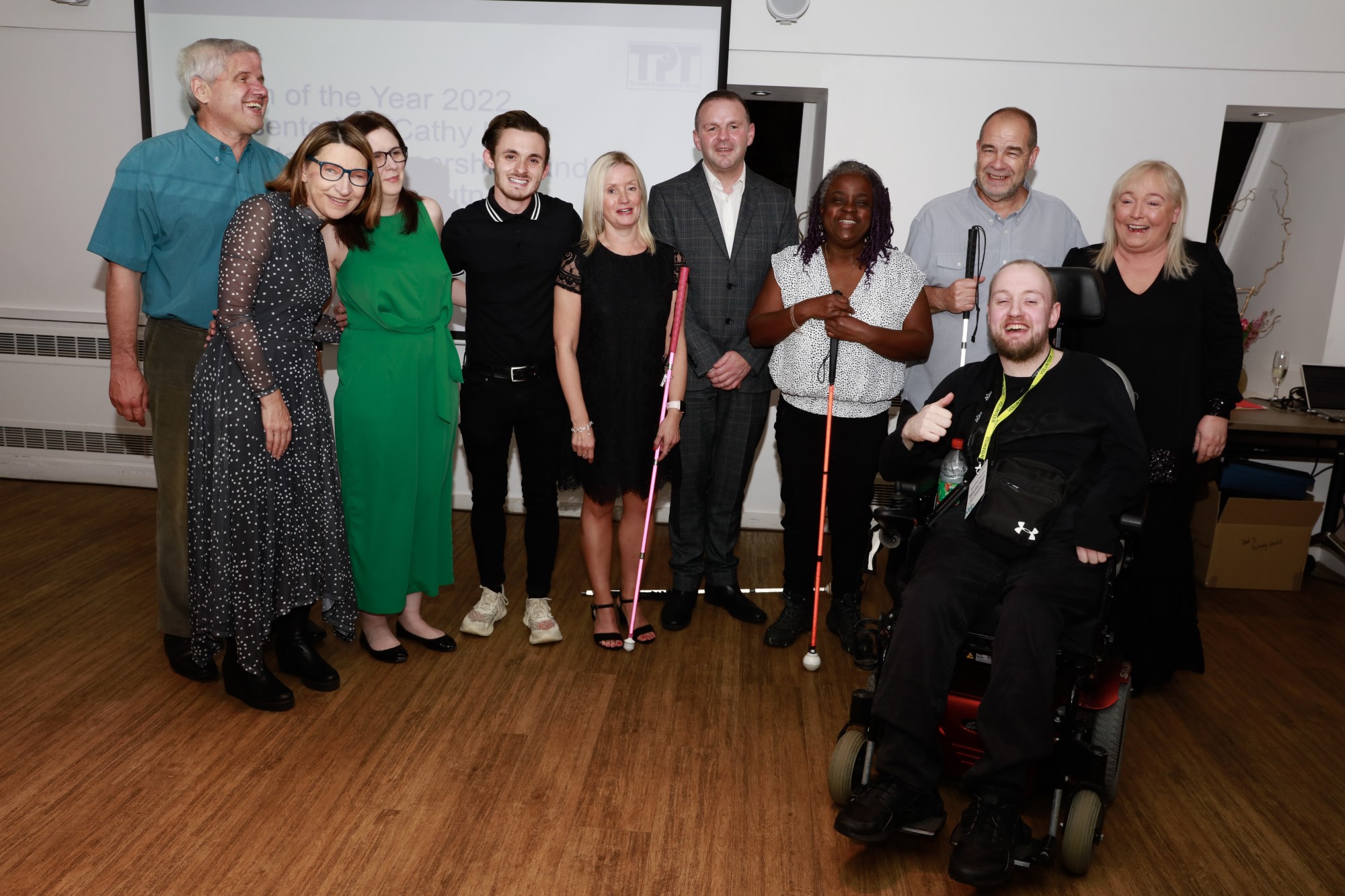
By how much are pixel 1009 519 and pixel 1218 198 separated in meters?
3.55

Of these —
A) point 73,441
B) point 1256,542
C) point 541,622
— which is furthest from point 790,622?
point 73,441

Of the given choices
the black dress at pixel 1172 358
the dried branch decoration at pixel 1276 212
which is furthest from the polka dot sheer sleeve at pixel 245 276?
the dried branch decoration at pixel 1276 212

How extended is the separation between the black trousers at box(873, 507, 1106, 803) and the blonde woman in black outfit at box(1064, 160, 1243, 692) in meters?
0.74

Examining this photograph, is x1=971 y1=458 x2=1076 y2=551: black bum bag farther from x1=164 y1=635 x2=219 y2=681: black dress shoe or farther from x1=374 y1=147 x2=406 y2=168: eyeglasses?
x1=164 y1=635 x2=219 y2=681: black dress shoe

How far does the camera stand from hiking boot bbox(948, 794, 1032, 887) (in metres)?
2.05

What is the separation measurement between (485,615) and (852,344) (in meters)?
1.58

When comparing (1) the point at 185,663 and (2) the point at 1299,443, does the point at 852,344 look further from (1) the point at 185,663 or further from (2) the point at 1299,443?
(2) the point at 1299,443

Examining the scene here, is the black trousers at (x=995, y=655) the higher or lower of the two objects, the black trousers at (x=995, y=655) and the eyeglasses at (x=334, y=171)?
the lower

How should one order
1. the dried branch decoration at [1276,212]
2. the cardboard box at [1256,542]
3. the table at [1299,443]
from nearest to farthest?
the table at [1299,443], the cardboard box at [1256,542], the dried branch decoration at [1276,212]

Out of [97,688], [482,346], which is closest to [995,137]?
[482,346]

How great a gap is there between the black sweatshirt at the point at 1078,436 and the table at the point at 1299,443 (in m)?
1.83

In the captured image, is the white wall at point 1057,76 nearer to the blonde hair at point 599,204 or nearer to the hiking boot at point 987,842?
the blonde hair at point 599,204

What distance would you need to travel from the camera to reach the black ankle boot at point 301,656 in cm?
297

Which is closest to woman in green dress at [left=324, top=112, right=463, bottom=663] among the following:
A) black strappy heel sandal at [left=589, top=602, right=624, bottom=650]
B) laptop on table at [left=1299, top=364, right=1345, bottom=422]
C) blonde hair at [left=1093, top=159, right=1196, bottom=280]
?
black strappy heel sandal at [left=589, top=602, right=624, bottom=650]
